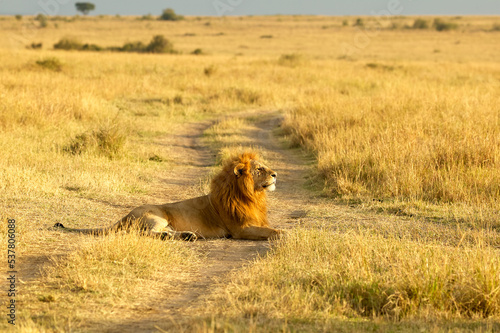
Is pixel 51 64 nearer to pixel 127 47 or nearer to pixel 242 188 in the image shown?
pixel 127 47

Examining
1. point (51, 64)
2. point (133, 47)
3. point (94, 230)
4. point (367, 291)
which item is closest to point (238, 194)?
point (94, 230)

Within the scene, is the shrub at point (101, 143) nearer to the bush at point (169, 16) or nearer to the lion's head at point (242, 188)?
the lion's head at point (242, 188)

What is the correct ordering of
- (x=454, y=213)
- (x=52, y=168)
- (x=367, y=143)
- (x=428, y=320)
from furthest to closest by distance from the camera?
(x=367, y=143) → (x=52, y=168) → (x=454, y=213) → (x=428, y=320)

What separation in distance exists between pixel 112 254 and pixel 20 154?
548 centimetres

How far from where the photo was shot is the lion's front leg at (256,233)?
21.9 ft

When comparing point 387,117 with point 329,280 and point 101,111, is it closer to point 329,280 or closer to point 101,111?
point 101,111

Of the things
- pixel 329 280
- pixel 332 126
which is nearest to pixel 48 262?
pixel 329 280

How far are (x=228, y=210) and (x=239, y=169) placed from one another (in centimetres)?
45

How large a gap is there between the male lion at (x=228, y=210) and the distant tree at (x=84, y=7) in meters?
92.4

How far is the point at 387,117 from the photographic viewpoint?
1348cm

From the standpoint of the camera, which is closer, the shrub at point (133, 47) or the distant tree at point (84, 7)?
the shrub at point (133, 47)

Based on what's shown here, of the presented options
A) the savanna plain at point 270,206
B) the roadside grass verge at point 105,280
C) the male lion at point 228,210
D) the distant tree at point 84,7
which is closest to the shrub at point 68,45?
the savanna plain at point 270,206

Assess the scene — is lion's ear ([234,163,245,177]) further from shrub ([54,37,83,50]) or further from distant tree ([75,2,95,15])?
distant tree ([75,2,95,15])

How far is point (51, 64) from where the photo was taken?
2484cm
